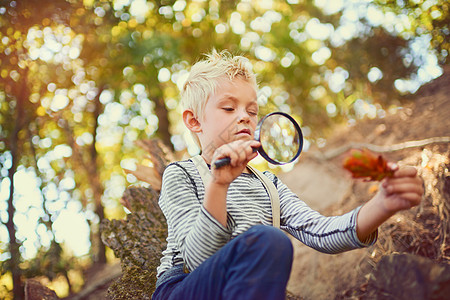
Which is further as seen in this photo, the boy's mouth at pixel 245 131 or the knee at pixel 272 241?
the boy's mouth at pixel 245 131

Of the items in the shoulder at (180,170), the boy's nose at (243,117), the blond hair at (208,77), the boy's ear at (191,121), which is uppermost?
the blond hair at (208,77)

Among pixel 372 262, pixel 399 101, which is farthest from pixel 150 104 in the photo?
pixel 372 262

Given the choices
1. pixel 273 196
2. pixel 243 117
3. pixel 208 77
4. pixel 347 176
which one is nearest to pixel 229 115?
pixel 243 117

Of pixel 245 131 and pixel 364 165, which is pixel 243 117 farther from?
pixel 364 165

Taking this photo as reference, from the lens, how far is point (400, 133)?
5.34 m

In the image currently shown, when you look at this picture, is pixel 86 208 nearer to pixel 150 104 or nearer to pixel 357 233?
pixel 150 104

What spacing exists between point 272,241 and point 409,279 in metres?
0.65

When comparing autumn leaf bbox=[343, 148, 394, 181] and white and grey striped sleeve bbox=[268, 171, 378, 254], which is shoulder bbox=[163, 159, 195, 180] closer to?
white and grey striped sleeve bbox=[268, 171, 378, 254]

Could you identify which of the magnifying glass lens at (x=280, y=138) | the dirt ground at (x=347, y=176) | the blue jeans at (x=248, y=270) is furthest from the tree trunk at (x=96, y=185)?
the blue jeans at (x=248, y=270)

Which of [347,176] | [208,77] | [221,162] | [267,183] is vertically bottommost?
[347,176]

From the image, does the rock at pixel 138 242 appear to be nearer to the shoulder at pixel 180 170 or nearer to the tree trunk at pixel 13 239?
the shoulder at pixel 180 170

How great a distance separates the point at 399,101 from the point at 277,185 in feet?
16.2

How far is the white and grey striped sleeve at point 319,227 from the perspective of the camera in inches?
70.4

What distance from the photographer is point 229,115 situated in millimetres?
2129
